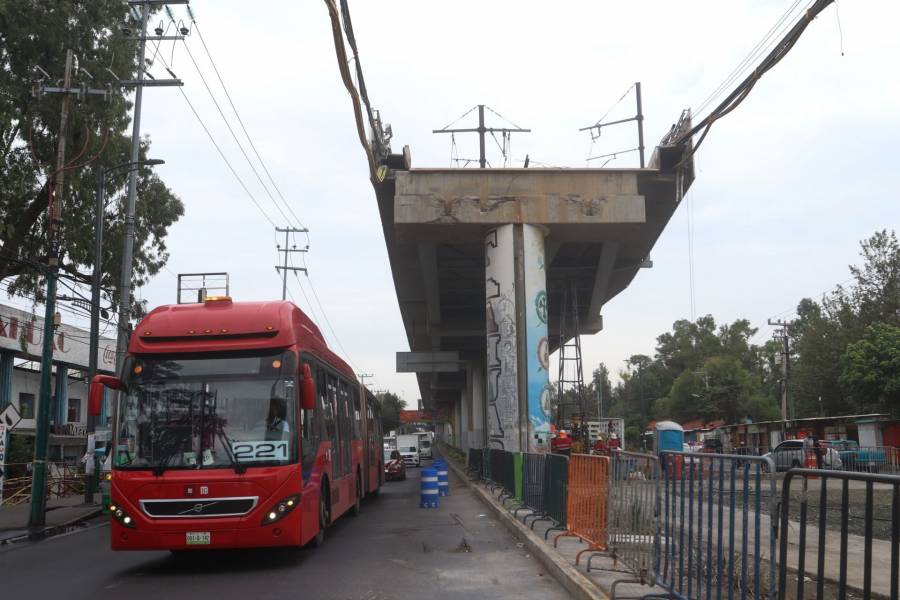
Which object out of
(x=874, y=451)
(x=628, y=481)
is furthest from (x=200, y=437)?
(x=874, y=451)

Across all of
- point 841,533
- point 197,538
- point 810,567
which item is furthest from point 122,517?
point 841,533

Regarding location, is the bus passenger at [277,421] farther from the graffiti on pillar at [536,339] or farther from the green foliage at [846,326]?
the green foliage at [846,326]

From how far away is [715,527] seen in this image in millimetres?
6340

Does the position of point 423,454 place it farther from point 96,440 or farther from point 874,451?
point 96,440

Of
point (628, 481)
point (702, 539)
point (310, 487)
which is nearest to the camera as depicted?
point (702, 539)

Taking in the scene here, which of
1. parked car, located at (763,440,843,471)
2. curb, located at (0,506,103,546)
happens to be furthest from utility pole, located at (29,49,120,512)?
parked car, located at (763,440,843,471)

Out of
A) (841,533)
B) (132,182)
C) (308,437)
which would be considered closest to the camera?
(841,533)

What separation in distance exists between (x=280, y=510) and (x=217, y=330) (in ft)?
8.11

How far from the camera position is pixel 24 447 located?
116ft

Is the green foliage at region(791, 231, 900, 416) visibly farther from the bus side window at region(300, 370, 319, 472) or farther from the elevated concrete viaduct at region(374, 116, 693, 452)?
the bus side window at region(300, 370, 319, 472)

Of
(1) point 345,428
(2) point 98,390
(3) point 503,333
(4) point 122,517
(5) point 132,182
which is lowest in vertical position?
(4) point 122,517

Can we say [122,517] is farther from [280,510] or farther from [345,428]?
[345,428]

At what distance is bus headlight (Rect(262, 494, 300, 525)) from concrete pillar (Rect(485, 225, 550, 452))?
1550 cm

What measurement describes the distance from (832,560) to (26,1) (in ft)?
78.3
